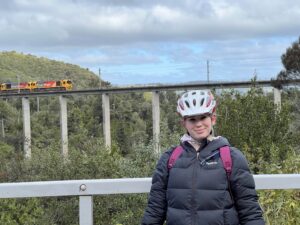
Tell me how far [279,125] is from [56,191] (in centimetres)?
3167

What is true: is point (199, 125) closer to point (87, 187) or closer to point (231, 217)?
point (231, 217)

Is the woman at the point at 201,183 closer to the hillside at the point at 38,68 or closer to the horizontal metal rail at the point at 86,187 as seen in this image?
the horizontal metal rail at the point at 86,187

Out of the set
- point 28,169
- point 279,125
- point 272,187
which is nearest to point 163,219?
point 272,187

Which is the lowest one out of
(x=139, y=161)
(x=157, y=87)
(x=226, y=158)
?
(x=139, y=161)

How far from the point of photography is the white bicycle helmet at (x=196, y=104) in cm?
290

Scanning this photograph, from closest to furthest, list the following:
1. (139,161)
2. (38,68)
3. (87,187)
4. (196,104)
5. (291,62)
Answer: (196,104) → (87,187) → (139,161) → (291,62) → (38,68)

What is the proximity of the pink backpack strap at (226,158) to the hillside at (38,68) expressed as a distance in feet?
492

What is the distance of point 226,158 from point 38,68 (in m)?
168

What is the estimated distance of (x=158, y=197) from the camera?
2.94 meters

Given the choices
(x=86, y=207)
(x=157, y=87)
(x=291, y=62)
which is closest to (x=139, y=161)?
(x=86, y=207)

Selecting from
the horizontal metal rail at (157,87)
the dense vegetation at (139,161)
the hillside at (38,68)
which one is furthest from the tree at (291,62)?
the hillside at (38,68)

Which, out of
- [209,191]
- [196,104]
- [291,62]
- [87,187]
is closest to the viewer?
[209,191]

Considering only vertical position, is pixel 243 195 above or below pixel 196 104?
below

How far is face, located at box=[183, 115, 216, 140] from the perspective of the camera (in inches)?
114
